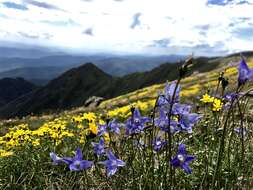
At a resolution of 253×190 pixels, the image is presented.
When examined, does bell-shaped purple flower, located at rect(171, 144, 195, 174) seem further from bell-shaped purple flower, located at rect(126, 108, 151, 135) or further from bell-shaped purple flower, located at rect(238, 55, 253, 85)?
bell-shaped purple flower, located at rect(126, 108, 151, 135)

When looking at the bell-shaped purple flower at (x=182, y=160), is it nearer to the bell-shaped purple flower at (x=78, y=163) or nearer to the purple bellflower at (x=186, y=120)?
the purple bellflower at (x=186, y=120)

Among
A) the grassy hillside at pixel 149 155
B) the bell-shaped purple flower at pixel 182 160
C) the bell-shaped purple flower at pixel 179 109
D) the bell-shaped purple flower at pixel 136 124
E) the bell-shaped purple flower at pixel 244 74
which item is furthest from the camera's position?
the bell-shaped purple flower at pixel 136 124

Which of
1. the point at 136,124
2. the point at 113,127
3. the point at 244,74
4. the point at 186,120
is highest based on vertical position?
the point at 244,74

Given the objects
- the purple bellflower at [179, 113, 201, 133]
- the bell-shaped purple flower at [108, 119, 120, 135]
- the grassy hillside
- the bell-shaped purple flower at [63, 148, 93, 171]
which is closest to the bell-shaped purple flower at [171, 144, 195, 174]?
the grassy hillside

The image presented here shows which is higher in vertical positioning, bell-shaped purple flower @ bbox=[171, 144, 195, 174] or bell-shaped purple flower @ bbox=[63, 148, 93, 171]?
bell-shaped purple flower @ bbox=[171, 144, 195, 174]

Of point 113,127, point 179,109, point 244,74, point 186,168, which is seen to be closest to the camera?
point 244,74

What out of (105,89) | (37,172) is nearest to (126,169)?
(37,172)

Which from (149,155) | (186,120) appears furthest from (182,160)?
(149,155)

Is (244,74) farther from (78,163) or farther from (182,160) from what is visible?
(78,163)

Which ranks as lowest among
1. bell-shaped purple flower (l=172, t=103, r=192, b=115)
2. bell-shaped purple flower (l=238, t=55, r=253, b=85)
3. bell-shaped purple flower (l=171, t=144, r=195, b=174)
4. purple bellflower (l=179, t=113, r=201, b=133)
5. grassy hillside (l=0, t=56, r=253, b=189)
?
grassy hillside (l=0, t=56, r=253, b=189)

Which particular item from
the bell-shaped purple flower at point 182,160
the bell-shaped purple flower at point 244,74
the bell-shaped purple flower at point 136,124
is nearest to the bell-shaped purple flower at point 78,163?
the bell-shaped purple flower at point 182,160

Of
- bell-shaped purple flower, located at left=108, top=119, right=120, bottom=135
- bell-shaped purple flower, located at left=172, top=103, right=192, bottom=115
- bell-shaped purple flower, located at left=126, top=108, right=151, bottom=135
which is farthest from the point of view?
bell-shaped purple flower, located at left=108, top=119, right=120, bottom=135

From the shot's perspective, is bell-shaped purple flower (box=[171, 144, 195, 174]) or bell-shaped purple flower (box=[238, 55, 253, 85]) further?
bell-shaped purple flower (box=[171, 144, 195, 174])

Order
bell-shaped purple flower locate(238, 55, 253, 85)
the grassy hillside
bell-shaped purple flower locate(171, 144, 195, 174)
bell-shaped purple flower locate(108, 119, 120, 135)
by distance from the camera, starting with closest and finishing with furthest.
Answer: bell-shaped purple flower locate(238, 55, 253, 85) → bell-shaped purple flower locate(171, 144, 195, 174) → the grassy hillside → bell-shaped purple flower locate(108, 119, 120, 135)
